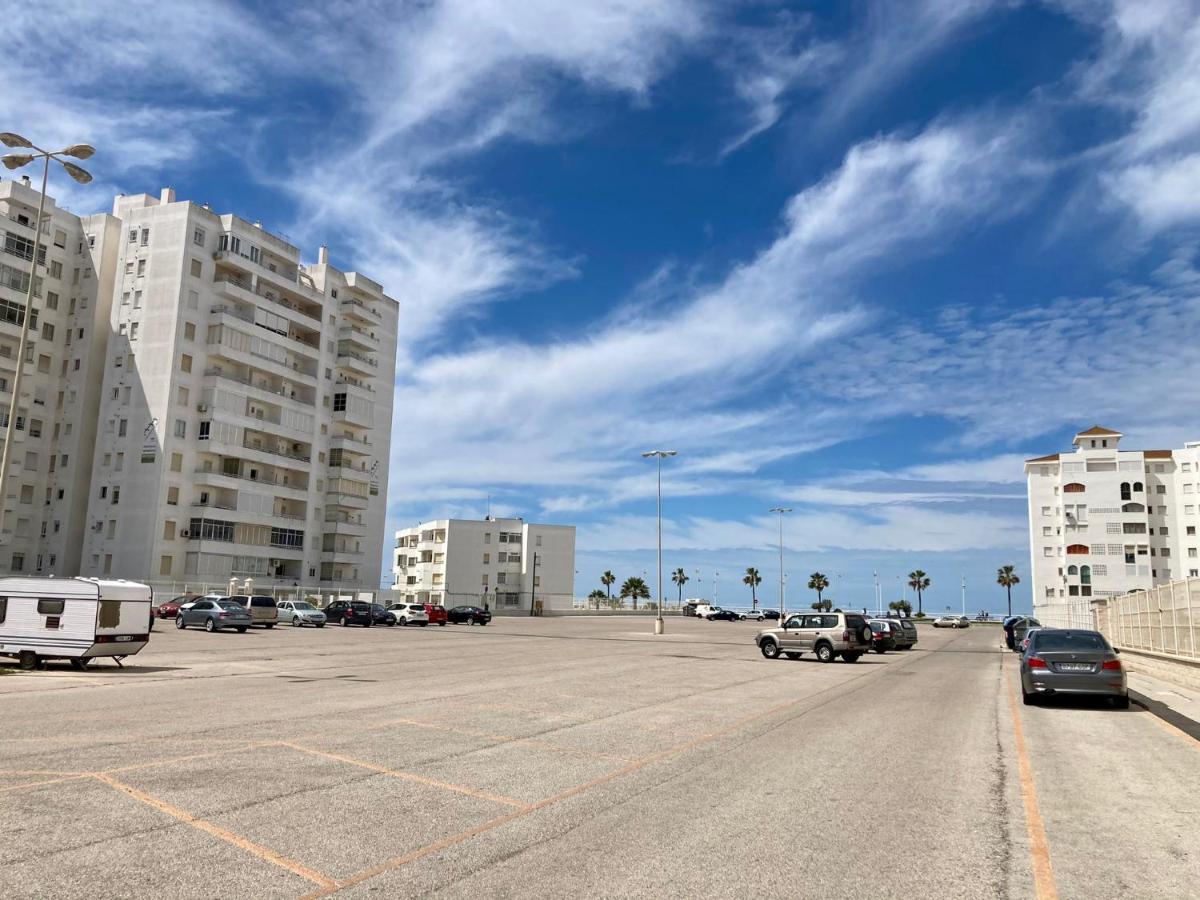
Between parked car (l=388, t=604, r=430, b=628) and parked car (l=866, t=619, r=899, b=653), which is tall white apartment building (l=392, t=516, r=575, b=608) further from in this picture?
parked car (l=866, t=619, r=899, b=653)

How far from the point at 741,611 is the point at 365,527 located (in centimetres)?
4865

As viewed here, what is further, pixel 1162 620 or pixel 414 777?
pixel 1162 620

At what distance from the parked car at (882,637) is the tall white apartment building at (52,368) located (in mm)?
57255

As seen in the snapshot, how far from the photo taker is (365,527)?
264 ft

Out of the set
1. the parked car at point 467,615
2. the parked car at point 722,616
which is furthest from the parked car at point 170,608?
the parked car at point 722,616

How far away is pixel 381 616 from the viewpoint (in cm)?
5394

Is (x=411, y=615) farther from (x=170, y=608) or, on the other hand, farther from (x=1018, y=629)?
(x=1018, y=629)

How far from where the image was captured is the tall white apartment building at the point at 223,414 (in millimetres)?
64625

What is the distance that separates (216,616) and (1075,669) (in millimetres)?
35374

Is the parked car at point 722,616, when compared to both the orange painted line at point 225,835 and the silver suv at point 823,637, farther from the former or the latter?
the orange painted line at point 225,835

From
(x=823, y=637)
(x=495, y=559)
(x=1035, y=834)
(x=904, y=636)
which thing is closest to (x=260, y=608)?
(x=823, y=637)

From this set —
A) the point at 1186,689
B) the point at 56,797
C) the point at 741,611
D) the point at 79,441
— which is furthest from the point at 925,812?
the point at 741,611

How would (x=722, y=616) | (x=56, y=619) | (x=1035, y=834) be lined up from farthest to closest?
(x=722, y=616), (x=56, y=619), (x=1035, y=834)

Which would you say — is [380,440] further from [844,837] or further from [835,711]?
[844,837]
